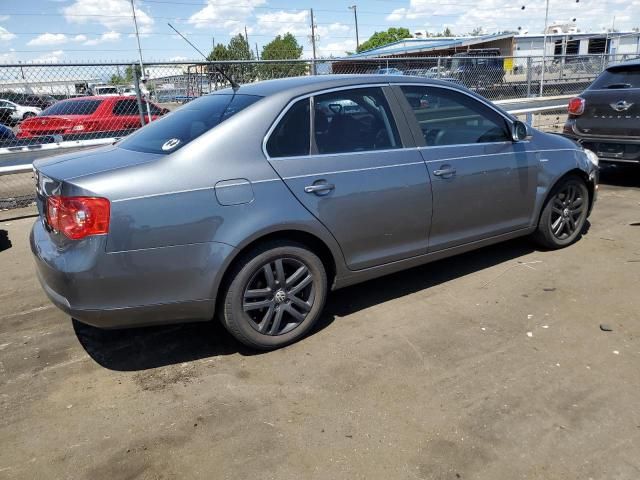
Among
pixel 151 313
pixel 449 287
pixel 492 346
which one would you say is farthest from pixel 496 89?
pixel 151 313

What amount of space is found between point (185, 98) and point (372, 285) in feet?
22.4

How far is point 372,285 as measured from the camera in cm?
453

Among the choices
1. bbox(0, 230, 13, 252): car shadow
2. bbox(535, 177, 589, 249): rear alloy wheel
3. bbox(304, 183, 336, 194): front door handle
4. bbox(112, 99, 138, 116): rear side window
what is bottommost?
bbox(0, 230, 13, 252): car shadow

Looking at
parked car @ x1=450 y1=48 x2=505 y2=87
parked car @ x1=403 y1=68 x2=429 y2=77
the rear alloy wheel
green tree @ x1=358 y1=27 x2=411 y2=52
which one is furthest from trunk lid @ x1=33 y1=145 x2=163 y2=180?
green tree @ x1=358 y1=27 x2=411 y2=52

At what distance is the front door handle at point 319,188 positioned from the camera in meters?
3.37

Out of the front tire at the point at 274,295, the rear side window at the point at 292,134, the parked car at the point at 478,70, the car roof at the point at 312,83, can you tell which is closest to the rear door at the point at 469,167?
the car roof at the point at 312,83

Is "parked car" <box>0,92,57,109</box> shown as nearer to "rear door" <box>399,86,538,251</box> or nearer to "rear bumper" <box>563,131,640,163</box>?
"rear door" <box>399,86,538,251</box>

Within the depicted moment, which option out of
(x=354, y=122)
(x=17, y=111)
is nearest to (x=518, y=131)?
(x=354, y=122)

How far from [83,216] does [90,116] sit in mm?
7256

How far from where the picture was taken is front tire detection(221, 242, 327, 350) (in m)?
3.25

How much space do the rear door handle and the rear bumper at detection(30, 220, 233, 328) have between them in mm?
1698

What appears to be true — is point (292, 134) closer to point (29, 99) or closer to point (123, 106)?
point (123, 106)

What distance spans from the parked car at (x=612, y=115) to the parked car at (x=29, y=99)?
814 centimetres

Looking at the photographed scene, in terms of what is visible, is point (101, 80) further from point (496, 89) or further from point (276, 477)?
point (496, 89)
